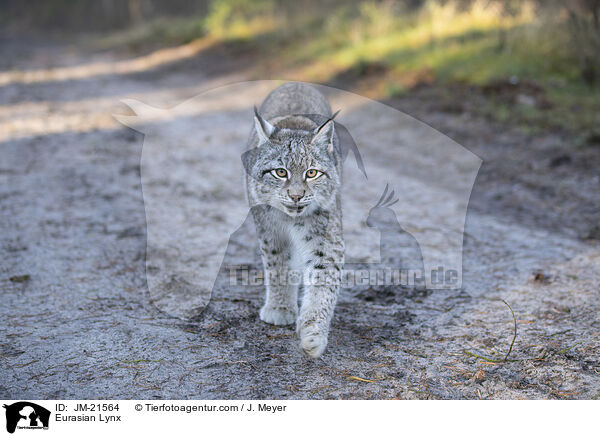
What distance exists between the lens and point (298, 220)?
352 centimetres

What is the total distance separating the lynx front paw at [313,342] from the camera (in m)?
3.16

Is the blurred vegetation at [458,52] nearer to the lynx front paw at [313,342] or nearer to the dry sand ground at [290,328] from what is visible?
the dry sand ground at [290,328]

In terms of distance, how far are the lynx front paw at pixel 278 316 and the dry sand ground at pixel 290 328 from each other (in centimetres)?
8

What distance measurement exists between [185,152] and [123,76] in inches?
356

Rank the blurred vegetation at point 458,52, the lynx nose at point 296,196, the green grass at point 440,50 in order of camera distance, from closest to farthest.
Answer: the lynx nose at point 296,196, the green grass at point 440,50, the blurred vegetation at point 458,52

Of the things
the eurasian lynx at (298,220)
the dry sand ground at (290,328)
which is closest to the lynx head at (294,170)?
the eurasian lynx at (298,220)

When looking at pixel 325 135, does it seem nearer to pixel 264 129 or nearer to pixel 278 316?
pixel 264 129

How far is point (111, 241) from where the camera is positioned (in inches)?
192

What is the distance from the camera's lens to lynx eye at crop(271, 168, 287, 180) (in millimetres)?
3471

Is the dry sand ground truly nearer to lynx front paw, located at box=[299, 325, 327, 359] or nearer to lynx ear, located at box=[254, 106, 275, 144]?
lynx front paw, located at box=[299, 325, 327, 359]

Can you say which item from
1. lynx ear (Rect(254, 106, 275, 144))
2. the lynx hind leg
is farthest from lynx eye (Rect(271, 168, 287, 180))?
the lynx hind leg
